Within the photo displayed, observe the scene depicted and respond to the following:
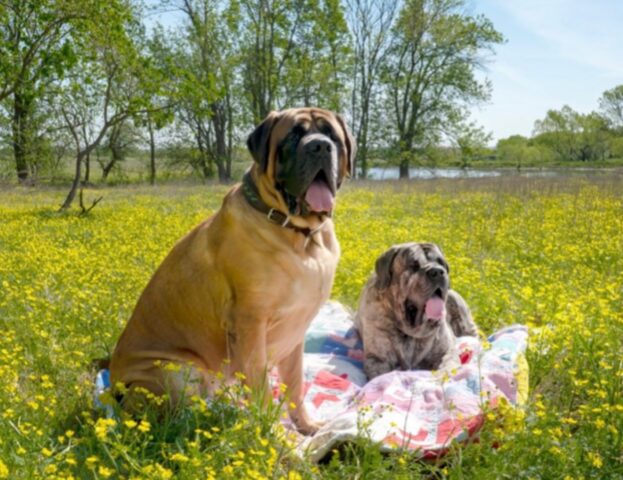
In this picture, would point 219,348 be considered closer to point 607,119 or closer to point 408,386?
point 408,386

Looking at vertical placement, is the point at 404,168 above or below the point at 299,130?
above

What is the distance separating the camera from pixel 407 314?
3561mm

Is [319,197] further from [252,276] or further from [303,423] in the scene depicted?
[303,423]

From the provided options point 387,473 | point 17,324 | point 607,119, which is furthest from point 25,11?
point 607,119

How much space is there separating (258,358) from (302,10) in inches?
1157

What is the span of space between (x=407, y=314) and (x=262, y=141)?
1.48 m

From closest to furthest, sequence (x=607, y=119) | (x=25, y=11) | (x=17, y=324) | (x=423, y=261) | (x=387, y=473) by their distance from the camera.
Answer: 1. (x=387, y=473)
2. (x=423, y=261)
3. (x=17, y=324)
4. (x=25, y=11)
5. (x=607, y=119)

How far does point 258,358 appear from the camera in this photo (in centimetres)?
246

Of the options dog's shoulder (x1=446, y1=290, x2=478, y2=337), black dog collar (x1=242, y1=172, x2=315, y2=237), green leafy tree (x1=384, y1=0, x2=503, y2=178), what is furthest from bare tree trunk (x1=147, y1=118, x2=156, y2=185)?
black dog collar (x1=242, y1=172, x2=315, y2=237)

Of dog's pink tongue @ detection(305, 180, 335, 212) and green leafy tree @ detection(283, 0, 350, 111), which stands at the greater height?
green leafy tree @ detection(283, 0, 350, 111)

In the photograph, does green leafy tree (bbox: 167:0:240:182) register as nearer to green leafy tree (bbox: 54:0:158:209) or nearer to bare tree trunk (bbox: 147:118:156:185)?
bare tree trunk (bbox: 147:118:156:185)

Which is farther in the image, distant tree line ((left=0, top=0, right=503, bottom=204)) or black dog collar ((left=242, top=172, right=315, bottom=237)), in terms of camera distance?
distant tree line ((left=0, top=0, right=503, bottom=204))

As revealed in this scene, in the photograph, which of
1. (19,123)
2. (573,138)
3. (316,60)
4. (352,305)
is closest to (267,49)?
(316,60)

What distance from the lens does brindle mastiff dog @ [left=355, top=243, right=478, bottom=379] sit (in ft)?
11.3
